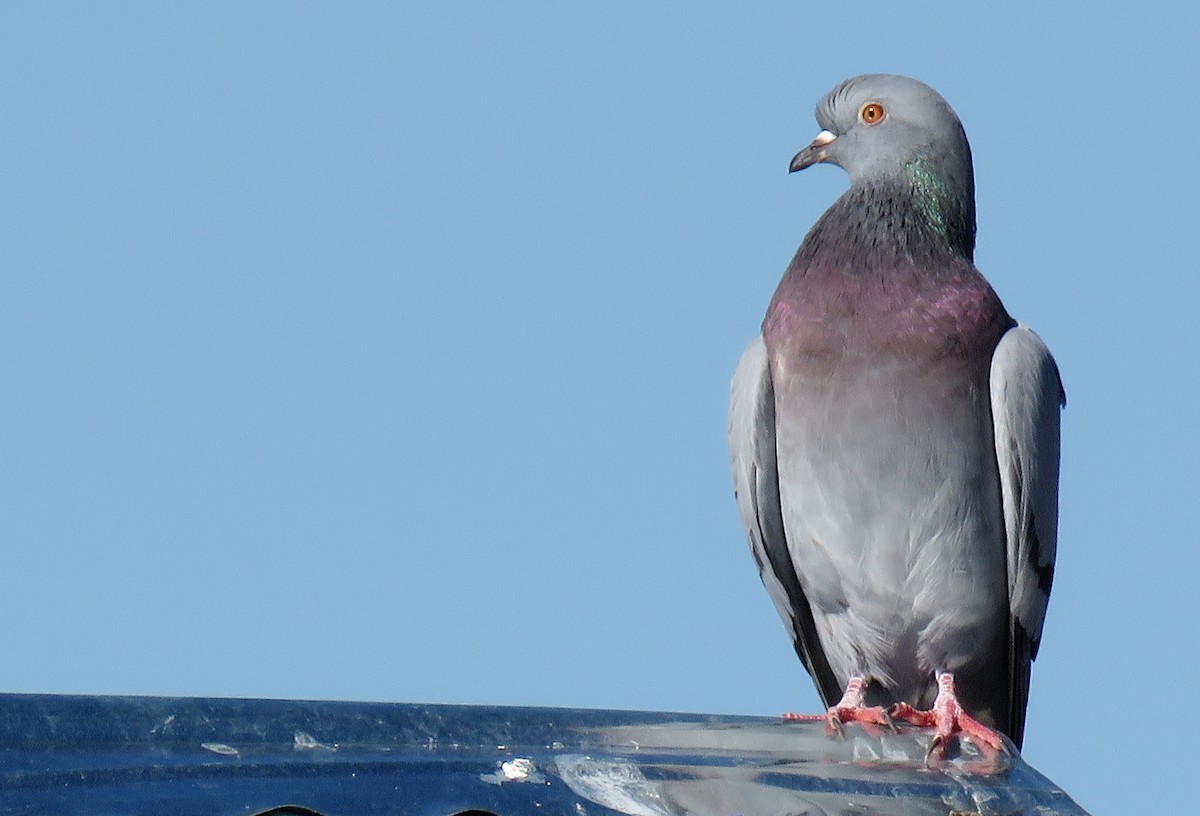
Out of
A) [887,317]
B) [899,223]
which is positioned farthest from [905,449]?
[899,223]

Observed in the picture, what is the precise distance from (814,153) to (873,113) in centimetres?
35

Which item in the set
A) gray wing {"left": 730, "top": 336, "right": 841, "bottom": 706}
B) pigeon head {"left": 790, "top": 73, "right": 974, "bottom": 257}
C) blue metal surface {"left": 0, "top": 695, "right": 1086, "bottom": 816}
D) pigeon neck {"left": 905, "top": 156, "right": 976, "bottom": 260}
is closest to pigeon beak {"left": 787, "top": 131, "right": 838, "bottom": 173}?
pigeon head {"left": 790, "top": 73, "right": 974, "bottom": 257}

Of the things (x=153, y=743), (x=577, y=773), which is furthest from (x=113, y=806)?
(x=577, y=773)

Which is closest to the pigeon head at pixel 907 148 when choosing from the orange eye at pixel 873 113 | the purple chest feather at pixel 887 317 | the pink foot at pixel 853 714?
the orange eye at pixel 873 113

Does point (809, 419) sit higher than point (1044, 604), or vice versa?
point (809, 419)

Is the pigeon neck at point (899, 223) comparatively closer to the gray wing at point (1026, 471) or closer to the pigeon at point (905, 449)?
the pigeon at point (905, 449)

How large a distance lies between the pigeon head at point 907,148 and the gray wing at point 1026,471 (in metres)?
0.64

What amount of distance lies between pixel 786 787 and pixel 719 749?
0.18m

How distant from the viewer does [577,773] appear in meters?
3.87

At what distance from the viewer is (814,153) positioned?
8109 mm

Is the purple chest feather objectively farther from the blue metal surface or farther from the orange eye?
the blue metal surface

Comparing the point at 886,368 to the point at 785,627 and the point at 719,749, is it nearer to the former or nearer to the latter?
the point at 785,627

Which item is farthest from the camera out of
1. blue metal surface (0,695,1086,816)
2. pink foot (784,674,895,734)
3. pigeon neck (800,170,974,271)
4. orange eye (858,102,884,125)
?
orange eye (858,102,884,125)

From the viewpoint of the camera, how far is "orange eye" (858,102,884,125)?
7.88 meters
